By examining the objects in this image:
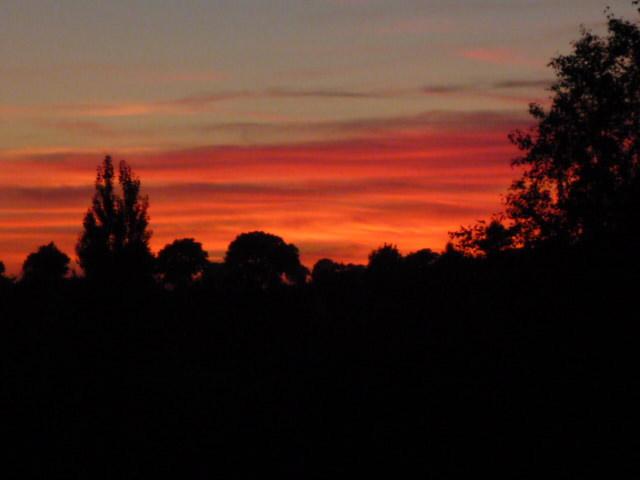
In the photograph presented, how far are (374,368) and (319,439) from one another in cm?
645

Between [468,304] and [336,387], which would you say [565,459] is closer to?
[336,387]

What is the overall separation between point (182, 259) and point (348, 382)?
443ft

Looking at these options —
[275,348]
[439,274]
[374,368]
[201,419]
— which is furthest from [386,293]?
[201,419]

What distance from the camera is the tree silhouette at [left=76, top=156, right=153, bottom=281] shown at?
55.2m

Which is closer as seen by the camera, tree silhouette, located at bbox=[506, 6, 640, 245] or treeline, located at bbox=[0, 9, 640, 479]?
treeline, located at bbox=[0, 9, 640, 479]

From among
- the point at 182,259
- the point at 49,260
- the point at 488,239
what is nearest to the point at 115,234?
the point at 488,239

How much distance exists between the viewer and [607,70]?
50.1 meters

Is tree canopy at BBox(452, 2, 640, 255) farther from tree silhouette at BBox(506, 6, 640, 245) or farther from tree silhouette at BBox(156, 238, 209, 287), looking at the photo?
tree silhouette at BBox(156, 238, 209, 287)

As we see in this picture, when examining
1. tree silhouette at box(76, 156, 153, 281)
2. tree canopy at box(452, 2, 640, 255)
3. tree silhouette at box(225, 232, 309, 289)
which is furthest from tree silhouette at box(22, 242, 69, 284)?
tree canopy at box(452, 2, 640, 255)

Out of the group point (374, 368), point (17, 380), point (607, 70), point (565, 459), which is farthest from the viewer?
point (607, 70)

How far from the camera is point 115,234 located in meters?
58.9

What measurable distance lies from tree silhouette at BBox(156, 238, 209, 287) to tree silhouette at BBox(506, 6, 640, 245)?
12336cm

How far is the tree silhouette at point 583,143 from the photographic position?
157 feet

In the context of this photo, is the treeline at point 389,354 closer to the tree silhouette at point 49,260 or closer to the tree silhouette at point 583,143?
the tree silhouette at point 583,143
